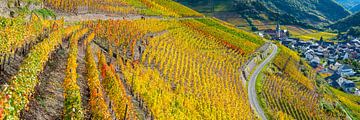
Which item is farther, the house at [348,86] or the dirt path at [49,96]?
the house at [348,86]

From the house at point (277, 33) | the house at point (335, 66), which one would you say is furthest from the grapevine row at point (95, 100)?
the house at point (277, 33)

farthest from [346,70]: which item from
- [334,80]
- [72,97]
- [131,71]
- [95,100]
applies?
[72,97]

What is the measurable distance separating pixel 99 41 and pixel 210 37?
42697mm

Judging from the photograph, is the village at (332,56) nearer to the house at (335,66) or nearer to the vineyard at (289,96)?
the house at (335,66)

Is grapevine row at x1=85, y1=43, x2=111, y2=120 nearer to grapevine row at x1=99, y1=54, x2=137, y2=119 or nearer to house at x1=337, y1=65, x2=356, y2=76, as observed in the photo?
grapevine row at x1=99, y1=54, x2=137, y2=119

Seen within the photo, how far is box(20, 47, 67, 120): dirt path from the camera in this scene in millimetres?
22531

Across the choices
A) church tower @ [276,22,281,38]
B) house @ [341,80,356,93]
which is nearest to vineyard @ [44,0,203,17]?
house @ [341,80,356,93]

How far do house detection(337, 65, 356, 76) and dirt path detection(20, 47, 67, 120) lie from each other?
126 metres

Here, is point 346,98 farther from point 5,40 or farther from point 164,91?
point 5,40

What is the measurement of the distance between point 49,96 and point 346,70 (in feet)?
451

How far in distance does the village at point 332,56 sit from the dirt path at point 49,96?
106715mm

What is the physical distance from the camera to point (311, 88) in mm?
85812

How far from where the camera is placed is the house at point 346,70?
455 feet

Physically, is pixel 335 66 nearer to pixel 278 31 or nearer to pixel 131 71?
pixel 278 31
